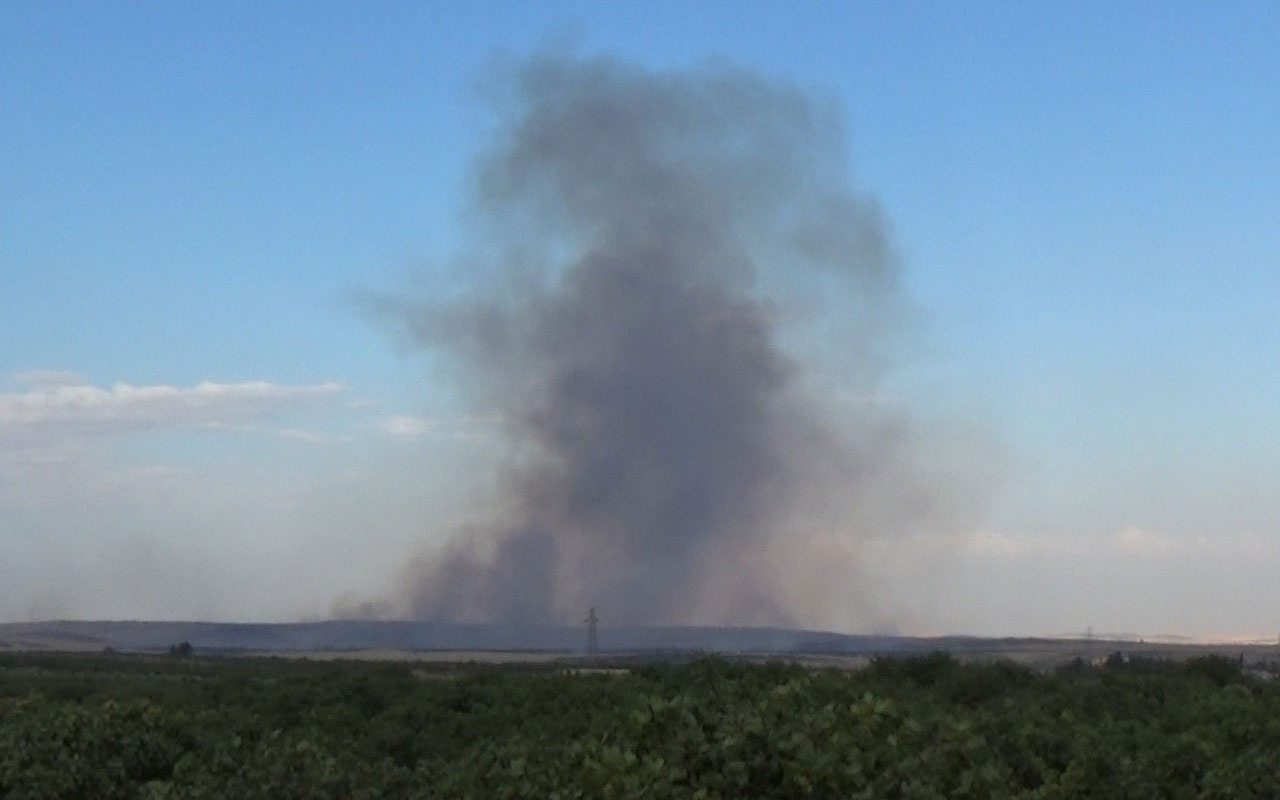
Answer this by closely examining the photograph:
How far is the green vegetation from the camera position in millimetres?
15812

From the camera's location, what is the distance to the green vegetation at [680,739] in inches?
623

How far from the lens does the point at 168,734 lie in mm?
26688

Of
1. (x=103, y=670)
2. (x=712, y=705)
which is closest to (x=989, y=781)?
(x=712, y=705)

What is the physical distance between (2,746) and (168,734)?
2.92 m

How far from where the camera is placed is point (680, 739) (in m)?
16.2

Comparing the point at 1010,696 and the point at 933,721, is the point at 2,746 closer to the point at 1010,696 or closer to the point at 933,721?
the point at 933,721

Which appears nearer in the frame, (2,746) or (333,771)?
(333,771)

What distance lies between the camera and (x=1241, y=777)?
16.8 meters

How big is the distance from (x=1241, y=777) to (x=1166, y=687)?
18.1 metres

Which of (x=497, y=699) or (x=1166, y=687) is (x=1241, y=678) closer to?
(x=1166, y=687)

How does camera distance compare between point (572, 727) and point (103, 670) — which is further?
point (103, 670)

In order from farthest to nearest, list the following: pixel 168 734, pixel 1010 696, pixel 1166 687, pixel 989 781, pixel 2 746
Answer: pixel 1166 687
pixel 1010 696
pixel 168 734
pixel 2 746
pixel 989 781

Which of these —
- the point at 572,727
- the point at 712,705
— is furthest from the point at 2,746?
the point at 712,705

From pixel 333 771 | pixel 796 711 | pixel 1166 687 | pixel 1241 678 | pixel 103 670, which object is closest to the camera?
pixel 796 711
